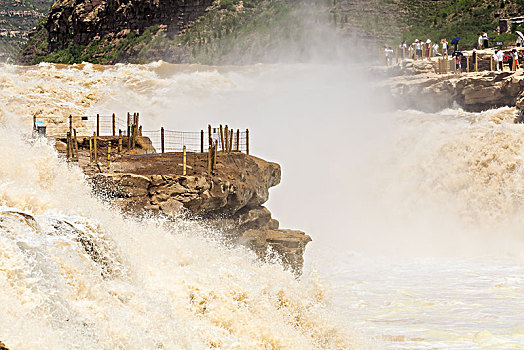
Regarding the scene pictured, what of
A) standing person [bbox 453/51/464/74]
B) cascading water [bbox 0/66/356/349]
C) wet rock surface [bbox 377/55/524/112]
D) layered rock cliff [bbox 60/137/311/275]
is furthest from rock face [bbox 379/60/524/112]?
cascading water [bbox 0/66/356/349]

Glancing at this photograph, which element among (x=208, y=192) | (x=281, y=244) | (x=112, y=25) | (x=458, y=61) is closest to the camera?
(x=208, y=192)

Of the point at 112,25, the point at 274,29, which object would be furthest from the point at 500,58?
the point at 112,25

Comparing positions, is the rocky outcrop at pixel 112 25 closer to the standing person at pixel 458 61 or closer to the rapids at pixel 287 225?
the rapids at pixel 287 225

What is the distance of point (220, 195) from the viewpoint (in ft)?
40.8

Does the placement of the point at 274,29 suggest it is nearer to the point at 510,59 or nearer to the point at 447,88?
the point at 447,88

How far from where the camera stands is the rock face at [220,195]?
1193cm

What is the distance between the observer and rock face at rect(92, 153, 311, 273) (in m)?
11.9

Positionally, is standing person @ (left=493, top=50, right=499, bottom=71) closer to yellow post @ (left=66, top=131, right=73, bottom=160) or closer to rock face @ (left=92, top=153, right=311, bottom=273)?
rock face @ (left=92, top=153, right=311, bottom=273)

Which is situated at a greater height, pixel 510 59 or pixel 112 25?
pixel 112 25

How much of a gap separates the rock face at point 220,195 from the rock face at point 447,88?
11.0 meters

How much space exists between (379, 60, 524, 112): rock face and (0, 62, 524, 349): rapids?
1.06 metres

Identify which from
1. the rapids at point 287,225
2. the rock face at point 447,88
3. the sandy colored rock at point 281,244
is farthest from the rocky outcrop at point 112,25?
the sandy colored rock at point 281,244

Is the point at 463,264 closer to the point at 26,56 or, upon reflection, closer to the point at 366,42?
the point at 366,42

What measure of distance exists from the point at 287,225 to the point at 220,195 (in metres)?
8.36
